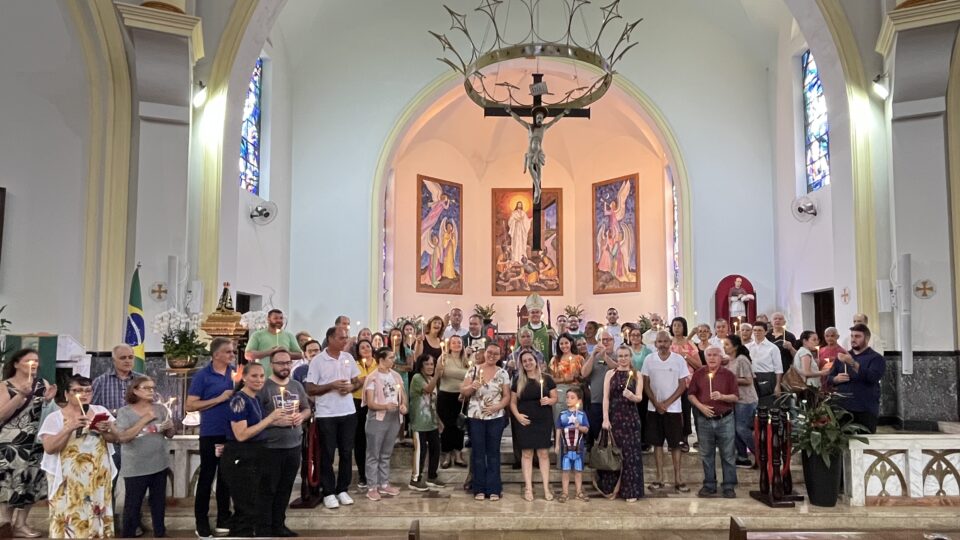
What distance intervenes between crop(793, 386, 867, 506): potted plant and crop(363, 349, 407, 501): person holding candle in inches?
139

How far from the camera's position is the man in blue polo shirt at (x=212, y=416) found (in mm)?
5238

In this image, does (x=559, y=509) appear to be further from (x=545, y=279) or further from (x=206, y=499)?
(x=545, y=279)

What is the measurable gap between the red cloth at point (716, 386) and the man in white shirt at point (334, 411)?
3.09 meters

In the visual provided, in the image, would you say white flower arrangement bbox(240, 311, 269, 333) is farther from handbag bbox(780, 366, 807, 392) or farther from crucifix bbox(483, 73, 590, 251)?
handbag bbox(780, 366, 807, 392)

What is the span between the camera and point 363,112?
13.8m

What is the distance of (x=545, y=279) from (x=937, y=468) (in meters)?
13.2

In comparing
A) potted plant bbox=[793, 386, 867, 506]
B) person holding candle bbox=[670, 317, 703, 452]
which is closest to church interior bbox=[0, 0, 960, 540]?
potted plant bbox=[793, 386, 867, 506]

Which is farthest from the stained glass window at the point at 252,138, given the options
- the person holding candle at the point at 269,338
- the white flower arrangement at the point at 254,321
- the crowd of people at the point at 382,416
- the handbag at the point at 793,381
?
the handbag at the point at 793,381

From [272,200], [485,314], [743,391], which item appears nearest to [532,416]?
[743,391]

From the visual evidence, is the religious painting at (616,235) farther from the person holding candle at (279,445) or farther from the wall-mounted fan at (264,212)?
the person holding candle at (279,445)

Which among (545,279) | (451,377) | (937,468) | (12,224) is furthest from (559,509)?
(545,279)

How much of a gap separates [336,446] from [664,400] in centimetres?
299

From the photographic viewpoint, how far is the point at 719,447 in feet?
21.4

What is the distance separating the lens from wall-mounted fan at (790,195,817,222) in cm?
1160
